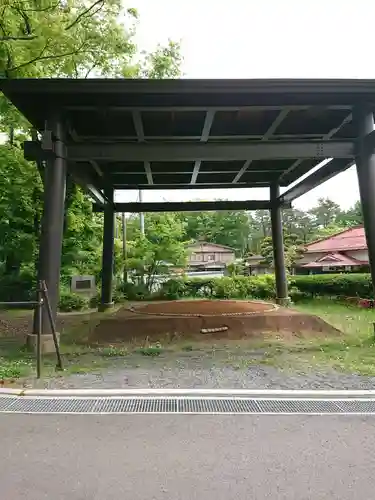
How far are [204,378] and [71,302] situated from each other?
34.2 feet

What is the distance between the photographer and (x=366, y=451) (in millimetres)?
2846

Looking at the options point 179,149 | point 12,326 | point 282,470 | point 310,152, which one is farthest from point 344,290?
point 282,470

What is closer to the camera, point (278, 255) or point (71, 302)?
point (278, 255)

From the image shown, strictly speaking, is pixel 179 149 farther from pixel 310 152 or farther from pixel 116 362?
pixel 116 362

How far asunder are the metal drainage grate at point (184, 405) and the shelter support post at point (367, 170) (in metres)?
3.67

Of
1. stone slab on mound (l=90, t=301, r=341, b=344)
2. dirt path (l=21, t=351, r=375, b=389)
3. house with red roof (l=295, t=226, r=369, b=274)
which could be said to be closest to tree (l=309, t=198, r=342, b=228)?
house with red roof (l=295, t=226, r=369, b=274)

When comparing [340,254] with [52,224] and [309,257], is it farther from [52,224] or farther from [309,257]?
[52,224]

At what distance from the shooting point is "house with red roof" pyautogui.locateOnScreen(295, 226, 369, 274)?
841 inches

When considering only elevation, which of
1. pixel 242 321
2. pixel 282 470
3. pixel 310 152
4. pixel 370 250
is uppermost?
pixel 310 152

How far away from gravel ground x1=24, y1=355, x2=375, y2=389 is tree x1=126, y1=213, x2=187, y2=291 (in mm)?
11648

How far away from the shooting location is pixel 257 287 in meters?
16.0

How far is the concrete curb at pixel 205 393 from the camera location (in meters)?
4.14

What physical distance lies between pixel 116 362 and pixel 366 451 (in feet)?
12.4

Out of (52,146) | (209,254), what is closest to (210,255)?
(209,254)
